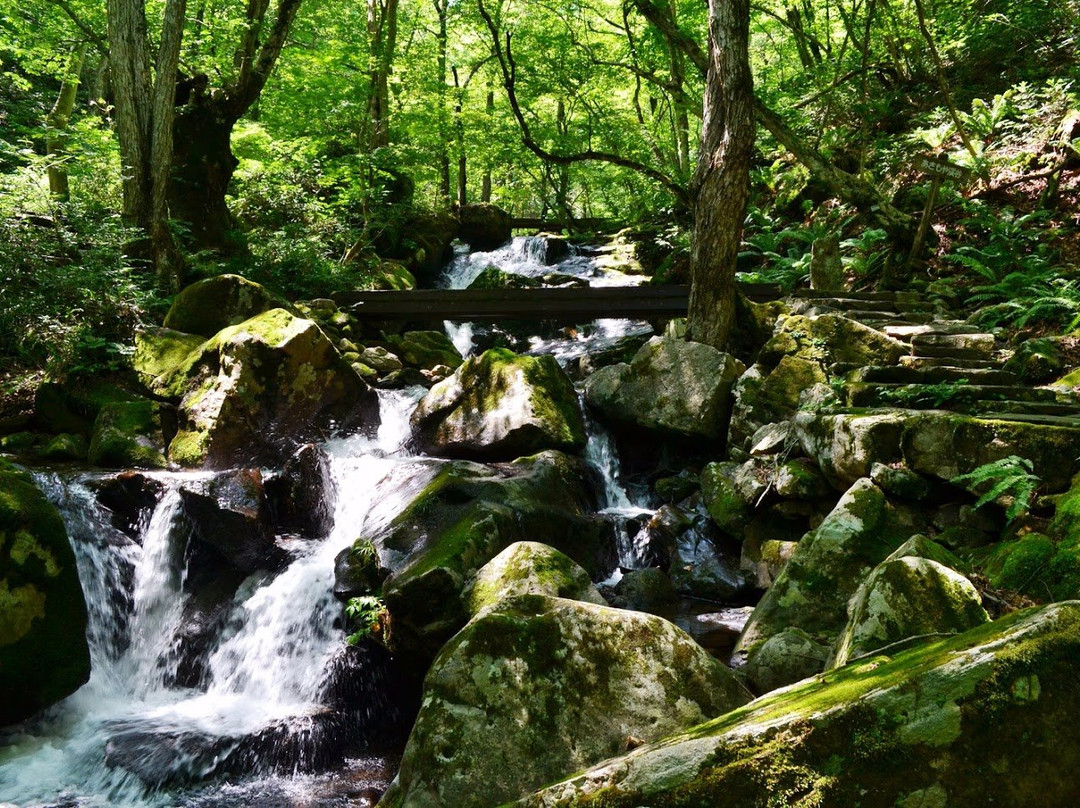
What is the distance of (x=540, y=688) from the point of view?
325cm

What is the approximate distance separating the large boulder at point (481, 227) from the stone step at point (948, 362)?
16303 mm

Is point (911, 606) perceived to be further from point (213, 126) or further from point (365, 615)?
point (213, 126)

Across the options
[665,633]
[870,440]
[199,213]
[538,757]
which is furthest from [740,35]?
[199,213]

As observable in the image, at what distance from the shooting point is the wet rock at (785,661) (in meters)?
3.87

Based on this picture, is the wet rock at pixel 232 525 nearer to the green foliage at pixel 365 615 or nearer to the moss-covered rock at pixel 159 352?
the green foliage at pixel 365 615

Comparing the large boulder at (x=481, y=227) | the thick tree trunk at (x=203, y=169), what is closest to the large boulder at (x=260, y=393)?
the thick tree trunk at (x=203, y=169)

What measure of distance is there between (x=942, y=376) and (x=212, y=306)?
30.3ft

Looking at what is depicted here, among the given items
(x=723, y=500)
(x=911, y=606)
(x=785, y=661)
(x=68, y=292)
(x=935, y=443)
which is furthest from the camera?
(x=68, y=292)

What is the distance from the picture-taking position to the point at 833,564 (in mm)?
4723

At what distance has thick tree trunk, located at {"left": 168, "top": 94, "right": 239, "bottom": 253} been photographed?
12461mm

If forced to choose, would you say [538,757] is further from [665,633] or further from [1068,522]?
[1068,522]

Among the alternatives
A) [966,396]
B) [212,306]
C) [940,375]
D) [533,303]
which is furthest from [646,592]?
[212,306]

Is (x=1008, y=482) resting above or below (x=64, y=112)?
below

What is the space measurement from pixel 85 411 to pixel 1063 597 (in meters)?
9.80
